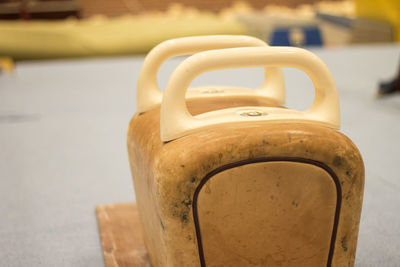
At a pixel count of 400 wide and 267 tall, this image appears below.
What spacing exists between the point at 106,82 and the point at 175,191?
8.04 ft

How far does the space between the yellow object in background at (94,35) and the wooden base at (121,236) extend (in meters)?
3.19

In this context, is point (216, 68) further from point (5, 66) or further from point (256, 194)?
point (5, 66)

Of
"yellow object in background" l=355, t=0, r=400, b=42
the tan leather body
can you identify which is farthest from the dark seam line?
"yellow object in background" l=355, t=0, r=400, b=42

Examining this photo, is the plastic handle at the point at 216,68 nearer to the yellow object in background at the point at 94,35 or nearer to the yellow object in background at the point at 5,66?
the yellow object in background at the point at 5,66

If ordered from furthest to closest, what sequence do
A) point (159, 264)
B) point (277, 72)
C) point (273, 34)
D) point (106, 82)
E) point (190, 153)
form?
point (273, 34) < point (106, 82) < point (277, 72) < point (159, 264) < point (190, 153)

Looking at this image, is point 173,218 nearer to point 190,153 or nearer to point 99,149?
point 190,153

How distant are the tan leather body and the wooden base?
0.23 m

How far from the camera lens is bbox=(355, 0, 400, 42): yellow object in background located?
3.93 m

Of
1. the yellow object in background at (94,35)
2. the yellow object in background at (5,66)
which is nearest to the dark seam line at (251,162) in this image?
the yellow object in background at (5,66)

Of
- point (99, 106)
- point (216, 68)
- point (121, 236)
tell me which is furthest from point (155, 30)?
point (216, 68)

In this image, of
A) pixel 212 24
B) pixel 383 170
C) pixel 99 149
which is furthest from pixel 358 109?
pixel 212 24

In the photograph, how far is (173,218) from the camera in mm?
578

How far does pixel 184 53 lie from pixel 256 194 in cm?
32

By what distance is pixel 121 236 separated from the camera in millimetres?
953
